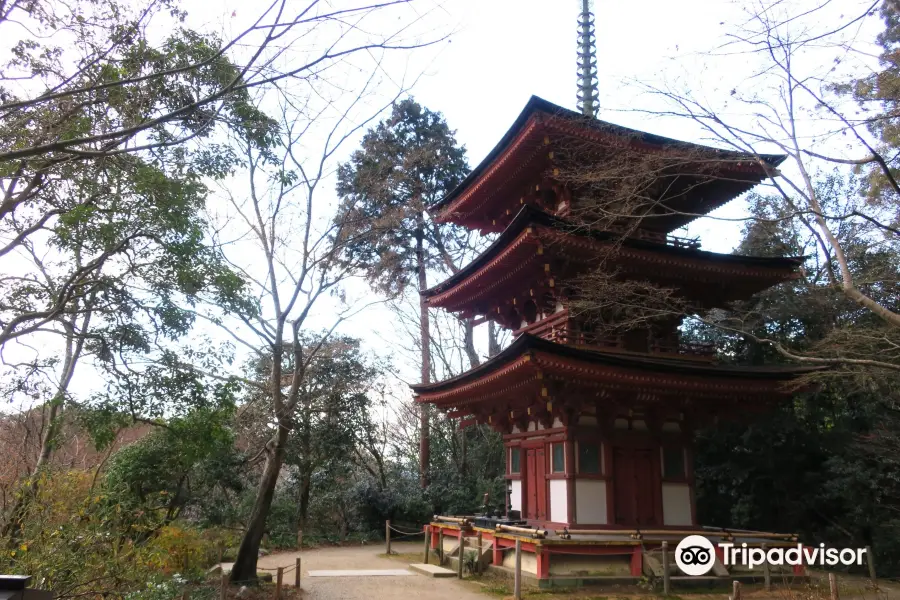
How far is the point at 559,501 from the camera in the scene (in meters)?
11.8

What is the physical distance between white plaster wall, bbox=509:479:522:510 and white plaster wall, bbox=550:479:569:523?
1.48 meters

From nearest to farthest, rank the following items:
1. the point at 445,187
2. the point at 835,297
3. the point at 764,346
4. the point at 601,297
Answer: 1. the point at 601,297
2. the point at 835,297
3. the point at 764,346
4. the point at 445,187

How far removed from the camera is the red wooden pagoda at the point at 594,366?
37.2 feet

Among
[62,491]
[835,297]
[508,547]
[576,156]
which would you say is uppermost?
[576,156]

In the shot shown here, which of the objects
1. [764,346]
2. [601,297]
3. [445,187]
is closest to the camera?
[601,297]

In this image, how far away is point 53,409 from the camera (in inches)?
296

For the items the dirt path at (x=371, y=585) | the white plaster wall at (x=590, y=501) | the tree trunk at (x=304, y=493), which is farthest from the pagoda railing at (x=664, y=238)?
the tree trunk at (x=304, y=493)

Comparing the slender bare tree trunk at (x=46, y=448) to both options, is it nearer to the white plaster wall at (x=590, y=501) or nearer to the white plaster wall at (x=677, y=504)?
the white plaster wall at (x=590, y=501)

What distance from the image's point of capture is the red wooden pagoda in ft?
37.2

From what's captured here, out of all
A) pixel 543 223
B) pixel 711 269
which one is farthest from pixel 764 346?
pixel 543 223

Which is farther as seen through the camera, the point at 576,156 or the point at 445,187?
the point at 445,187

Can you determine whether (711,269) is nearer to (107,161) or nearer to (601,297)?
(601,297)

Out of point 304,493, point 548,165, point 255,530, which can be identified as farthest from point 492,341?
point 255,530

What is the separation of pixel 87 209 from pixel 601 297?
8.32m
